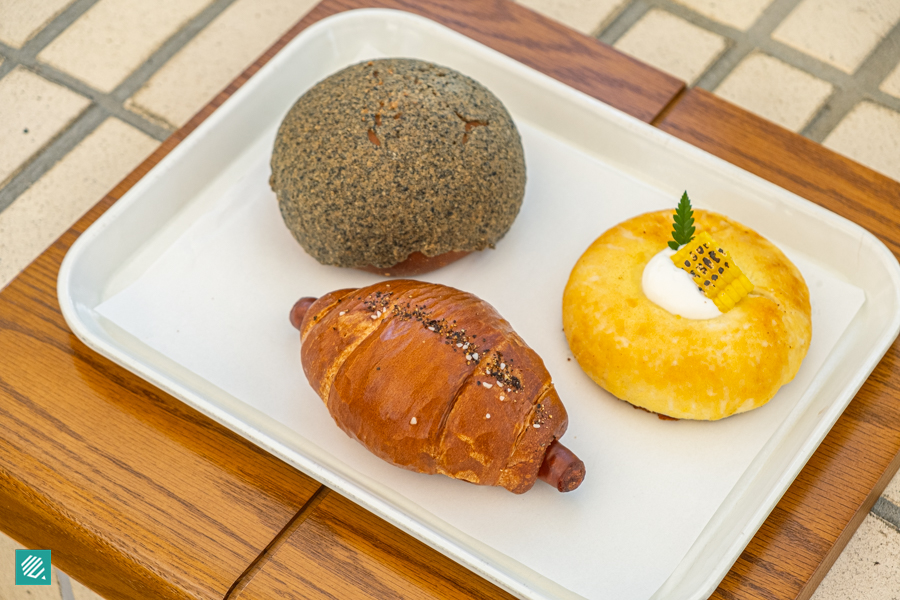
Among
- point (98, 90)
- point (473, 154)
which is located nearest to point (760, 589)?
point (473, 154)

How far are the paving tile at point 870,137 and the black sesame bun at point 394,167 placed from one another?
2.92 ft

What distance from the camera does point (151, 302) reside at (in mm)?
1450

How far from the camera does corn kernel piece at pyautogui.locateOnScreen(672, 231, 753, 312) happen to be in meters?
1.28

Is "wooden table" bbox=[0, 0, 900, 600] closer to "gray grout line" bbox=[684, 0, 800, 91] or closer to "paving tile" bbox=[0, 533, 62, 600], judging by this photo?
"paving tile" bbox=[0, 533, 62, 600]

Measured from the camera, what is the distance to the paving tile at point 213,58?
6.50 ft

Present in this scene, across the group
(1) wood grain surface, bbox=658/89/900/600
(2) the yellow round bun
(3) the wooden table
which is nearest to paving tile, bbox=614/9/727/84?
(1) wood grain surface, bbox=658/89/900/600

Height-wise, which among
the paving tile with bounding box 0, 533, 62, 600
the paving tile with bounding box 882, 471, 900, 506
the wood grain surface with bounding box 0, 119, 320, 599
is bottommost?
the paving tile with bounding box 0, 533, 62, 600

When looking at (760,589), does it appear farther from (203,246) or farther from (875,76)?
(875,76)

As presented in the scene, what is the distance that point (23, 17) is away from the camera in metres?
2.08

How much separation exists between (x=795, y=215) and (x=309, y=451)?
34.6 inches

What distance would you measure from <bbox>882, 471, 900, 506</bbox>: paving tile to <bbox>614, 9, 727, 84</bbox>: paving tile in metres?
1.01

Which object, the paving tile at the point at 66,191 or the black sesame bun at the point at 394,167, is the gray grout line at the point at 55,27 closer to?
the paving tile at the point at 66,191

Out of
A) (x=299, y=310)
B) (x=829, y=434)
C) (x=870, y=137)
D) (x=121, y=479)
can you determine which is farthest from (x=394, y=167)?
(x=870, y=137)

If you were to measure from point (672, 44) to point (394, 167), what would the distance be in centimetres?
108
